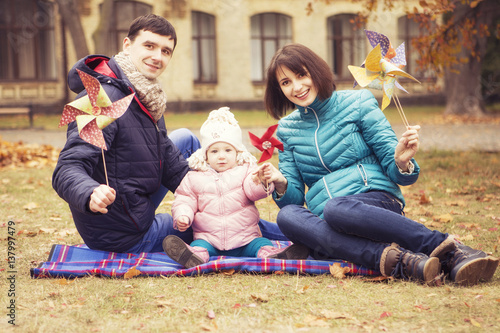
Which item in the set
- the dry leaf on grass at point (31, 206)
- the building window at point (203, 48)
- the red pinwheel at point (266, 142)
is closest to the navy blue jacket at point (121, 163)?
the red pinwheel at point (266, 142)

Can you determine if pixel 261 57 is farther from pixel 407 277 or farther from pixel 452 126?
pixel 407 277

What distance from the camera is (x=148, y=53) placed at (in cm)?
367

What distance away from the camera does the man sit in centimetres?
351

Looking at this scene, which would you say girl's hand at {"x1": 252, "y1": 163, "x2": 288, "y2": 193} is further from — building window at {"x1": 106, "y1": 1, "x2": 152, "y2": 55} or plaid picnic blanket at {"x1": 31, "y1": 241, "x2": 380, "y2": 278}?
building window at {"x1": 106, "y1": 1, "x2": 152, "y2": 55}

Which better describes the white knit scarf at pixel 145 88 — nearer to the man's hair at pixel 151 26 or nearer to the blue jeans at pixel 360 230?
the man's hair at pixel 151 26

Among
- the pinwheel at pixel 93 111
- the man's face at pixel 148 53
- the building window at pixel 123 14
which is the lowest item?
the pinwheel at pixel 93 111

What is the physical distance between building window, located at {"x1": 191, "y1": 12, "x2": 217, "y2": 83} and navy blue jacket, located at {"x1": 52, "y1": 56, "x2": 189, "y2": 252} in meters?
18.0

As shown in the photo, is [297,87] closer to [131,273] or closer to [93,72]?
[93,72]

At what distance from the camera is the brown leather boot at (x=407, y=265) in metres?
3.13

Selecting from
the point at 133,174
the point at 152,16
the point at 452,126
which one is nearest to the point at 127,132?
the point at 133,174

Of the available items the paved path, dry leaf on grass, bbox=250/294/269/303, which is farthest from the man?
the paved path

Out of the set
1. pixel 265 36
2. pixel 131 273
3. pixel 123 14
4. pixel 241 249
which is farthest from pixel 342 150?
pixel 265 36

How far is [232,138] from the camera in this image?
391cm

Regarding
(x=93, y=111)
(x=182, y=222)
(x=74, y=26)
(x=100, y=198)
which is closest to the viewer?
(x=100, y=198)
